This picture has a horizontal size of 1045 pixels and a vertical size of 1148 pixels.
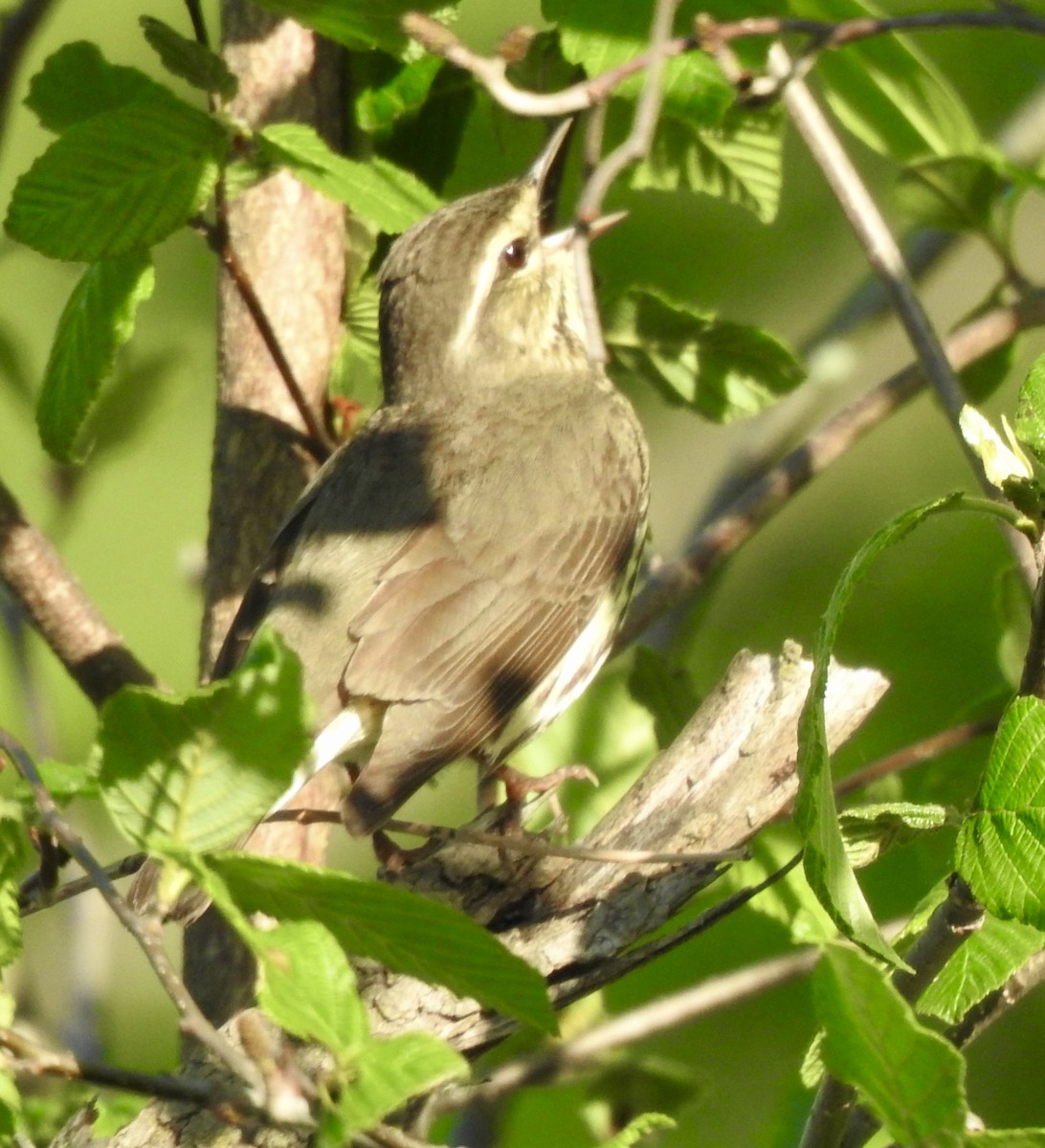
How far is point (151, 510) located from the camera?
260 inches

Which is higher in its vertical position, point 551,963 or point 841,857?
point 841,857

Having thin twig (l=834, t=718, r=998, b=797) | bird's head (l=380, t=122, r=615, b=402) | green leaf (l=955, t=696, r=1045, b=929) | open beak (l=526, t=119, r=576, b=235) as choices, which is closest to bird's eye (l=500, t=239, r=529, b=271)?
bird's head (l=380, t=122, r=615, b=402)

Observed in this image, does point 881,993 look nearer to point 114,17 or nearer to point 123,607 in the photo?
point 123,607

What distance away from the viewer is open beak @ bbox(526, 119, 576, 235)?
3938 millimetres

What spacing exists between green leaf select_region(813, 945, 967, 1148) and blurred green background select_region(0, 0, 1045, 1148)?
1769 millimetres

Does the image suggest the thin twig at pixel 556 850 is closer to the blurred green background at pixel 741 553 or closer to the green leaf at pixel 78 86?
the blurred green background at pixel 741 553

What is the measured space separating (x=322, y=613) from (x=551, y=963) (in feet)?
3.56

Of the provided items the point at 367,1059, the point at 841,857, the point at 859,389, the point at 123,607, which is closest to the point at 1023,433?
the point at 841,857

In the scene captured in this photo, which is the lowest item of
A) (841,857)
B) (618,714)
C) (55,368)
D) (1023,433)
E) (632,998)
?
(632,998)

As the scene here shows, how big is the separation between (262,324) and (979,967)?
2009 millimetres

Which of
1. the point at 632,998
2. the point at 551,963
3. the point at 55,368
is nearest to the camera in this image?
the point at 551,963

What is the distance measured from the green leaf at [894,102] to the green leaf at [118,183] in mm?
1525

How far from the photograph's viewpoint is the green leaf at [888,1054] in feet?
4.84

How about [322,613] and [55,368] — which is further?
[322,613]
